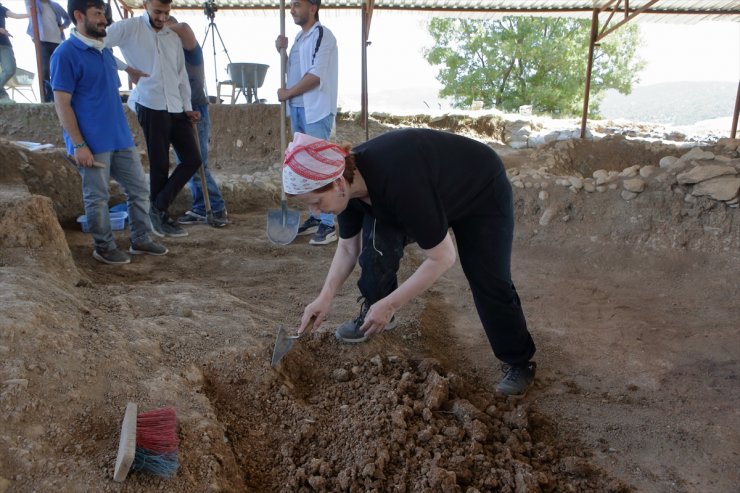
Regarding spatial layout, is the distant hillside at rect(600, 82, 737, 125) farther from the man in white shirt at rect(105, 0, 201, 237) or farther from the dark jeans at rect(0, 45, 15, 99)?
the man in white shirt at rect(105, 0, 201, 237)

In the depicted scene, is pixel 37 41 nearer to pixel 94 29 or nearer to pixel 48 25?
pixel 48 25

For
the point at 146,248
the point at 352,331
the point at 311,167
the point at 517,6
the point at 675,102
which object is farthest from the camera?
the point at 675,102

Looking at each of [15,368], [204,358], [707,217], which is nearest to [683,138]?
[707,217]

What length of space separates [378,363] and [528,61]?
17656 millimetres

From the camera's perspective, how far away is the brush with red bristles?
1533mm

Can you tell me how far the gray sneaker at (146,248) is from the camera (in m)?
4.19

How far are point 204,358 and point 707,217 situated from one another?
159 inches

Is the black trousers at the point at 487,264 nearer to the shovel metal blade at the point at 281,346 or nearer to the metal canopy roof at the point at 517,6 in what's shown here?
the shovel metal blade at the point at 281,346

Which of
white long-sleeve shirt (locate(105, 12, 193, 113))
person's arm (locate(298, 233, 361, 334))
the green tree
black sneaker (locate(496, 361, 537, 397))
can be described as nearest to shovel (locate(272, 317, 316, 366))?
person's arm (locate(298, 233, 361, 334))

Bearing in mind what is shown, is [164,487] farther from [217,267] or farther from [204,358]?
[217,267]

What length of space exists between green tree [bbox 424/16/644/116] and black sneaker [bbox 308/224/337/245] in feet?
48.6

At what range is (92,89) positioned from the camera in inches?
140

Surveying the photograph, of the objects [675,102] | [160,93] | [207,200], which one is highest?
[160,93]

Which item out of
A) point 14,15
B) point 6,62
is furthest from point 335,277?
point 14,15
